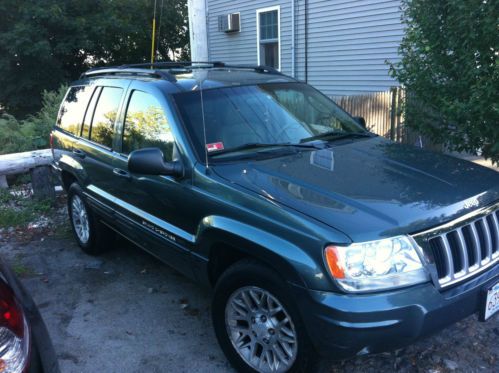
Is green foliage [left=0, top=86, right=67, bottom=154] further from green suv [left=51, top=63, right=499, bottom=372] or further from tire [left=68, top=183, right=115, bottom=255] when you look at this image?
green suv [left=51, top=63, right=499, bottom=372]

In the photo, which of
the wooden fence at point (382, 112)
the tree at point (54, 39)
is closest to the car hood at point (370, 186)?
the wooden fence at point (382, 112)

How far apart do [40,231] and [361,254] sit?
4670mm

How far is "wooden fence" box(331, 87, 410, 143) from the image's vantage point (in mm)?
7849

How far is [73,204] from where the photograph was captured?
5109 millimetres

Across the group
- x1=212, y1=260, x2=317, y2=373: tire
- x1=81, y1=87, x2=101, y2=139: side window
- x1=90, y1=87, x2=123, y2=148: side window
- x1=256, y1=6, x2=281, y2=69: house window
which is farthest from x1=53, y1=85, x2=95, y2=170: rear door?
x1=256, y1=6, x2=281, y2=69: house window

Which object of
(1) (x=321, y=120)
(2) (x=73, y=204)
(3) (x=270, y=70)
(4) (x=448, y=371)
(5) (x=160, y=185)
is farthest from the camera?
(2) (x=73, y=204)

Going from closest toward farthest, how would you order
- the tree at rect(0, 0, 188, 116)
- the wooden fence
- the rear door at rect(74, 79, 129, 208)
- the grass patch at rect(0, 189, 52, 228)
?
the rear door at rect(74, 79, 129, 208) < the grass patch at rect(0, 189, 52, 228) < the wooden fence < the tree at rect(0, 0, 188, 116)

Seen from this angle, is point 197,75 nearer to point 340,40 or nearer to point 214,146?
point 214,146

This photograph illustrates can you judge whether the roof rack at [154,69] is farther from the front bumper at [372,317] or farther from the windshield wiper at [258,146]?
the front bumper at [372,317]

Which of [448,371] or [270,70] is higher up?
[270,70]

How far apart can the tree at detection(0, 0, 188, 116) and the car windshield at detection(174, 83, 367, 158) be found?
14.9 metres

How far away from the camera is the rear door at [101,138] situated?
4.07 metres

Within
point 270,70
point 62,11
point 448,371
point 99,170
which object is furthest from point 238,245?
point 62,11

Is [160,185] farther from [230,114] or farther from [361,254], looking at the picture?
[361,254]
